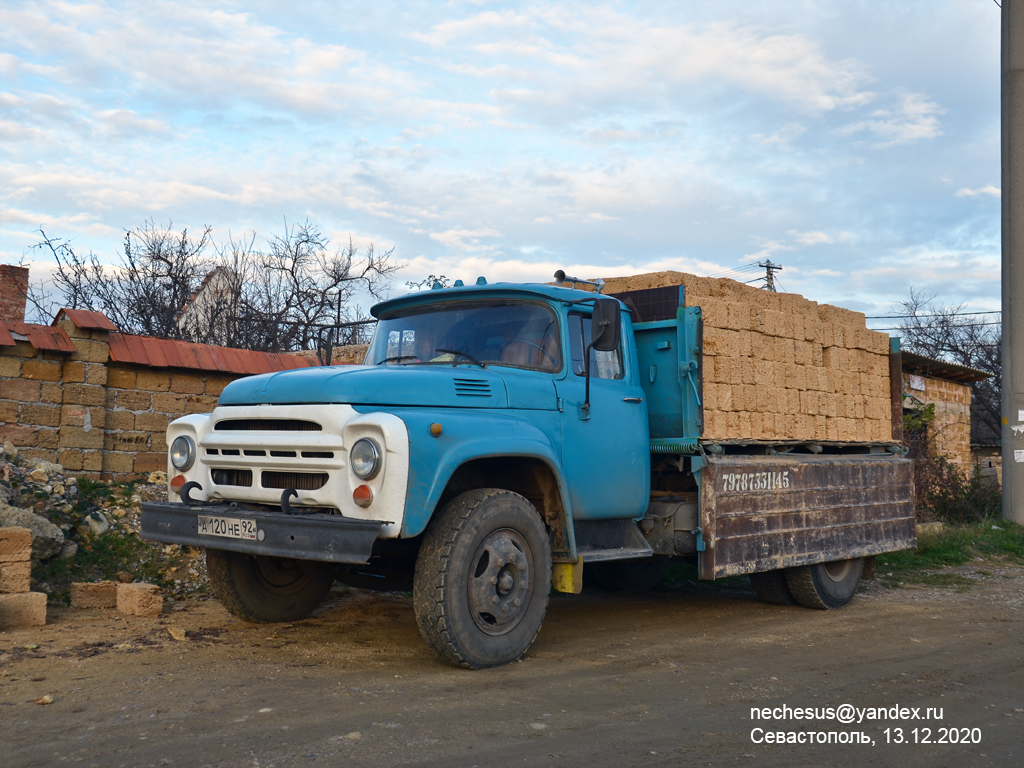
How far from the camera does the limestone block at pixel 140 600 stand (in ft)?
20.1

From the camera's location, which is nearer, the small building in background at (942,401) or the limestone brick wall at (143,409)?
the limestone brick wall at (143,409)

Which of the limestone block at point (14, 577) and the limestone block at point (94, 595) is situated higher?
the limestone block at point (14, 577)

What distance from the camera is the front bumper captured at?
4.46m

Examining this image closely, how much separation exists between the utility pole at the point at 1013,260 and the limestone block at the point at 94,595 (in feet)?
39.3

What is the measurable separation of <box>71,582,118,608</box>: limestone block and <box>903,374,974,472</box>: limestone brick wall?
13.6 metres

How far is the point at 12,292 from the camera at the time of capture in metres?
9.26

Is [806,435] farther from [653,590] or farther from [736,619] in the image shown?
[653,590]

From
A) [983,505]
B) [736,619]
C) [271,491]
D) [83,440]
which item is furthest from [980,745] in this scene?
[983,505]

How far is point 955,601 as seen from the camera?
26.6 feet

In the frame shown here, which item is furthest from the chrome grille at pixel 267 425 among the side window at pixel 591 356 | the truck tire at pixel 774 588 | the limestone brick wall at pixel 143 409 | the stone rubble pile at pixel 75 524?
the truck tire at pixel 774 588

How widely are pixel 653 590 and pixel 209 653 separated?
472 centimetres

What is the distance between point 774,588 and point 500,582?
368 cm

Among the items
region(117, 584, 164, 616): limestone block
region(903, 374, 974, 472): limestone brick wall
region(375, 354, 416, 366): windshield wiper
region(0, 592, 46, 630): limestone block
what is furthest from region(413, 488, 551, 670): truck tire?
region(903, 374, 974, 472): limestone brick wall

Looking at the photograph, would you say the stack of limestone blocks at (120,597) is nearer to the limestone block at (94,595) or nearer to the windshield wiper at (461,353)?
the limestone block at (94,595)
